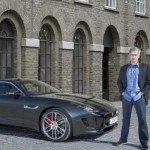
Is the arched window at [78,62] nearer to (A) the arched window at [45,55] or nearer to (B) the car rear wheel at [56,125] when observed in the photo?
(A) the arched window at [45,55]

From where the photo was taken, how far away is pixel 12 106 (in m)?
9.61

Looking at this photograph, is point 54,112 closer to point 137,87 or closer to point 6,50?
point 137,87

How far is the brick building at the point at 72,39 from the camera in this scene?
51.2 ft

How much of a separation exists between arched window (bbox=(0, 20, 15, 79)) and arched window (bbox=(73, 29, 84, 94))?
12.1 ft

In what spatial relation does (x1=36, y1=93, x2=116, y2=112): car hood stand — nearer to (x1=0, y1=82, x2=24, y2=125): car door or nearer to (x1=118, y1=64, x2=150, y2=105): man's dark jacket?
(x1=0, y1=82, x2=24, y2=125): car door

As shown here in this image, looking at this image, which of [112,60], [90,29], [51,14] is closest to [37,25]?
[51,14]

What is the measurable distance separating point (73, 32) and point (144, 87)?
10.0 m

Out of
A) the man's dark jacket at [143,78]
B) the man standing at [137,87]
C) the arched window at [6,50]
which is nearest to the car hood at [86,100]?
the man standing at [137,87]

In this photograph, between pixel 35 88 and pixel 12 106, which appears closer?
pixel 12 106

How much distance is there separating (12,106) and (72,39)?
8.59 metres

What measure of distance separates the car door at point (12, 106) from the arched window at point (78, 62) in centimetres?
885

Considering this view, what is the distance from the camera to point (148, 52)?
2334 centimetres

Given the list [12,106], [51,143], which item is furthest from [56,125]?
[12,106]

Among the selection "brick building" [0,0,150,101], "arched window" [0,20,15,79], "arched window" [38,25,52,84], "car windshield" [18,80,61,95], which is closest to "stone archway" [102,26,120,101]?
"brick building" [0,0,150,101]
